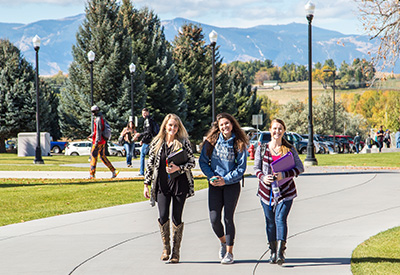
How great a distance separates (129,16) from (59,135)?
14.4 meters

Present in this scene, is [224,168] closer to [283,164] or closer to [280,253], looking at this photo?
[283,164]

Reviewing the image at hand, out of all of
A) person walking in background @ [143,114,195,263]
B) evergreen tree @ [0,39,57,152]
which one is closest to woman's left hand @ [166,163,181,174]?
person walking in background @ [143,114,195,263]

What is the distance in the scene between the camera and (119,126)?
40.7 m

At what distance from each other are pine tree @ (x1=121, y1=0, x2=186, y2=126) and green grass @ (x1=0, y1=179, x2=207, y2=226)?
2888 cm

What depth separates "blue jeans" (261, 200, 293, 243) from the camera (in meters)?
5.96

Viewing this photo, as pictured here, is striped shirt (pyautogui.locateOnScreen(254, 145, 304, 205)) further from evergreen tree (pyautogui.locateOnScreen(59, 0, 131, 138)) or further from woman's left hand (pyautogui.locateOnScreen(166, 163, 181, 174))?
evergreen tree (pyautogui.locateOnScreen(59, 0, 131, 138))

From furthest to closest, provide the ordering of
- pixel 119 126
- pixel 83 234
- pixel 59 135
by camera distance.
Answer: pixel 59 135 → pixel 119 126 → pixel 83 234

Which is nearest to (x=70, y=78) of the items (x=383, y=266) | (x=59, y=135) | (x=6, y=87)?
(x=6, y=87)

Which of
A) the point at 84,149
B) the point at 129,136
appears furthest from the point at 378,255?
the point at 84,149

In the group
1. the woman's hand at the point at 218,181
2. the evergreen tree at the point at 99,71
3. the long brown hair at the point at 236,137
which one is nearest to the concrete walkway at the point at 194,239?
the woman's hand at the point at 218,181

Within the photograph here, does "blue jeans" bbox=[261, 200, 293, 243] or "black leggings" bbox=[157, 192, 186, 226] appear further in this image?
"black leggings" bbox=[157, 192, 186, 226]

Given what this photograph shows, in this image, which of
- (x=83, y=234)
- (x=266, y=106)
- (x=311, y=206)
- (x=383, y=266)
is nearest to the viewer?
(x=383, y=266)

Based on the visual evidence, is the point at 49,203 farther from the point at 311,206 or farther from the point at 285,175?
the point at 285,175

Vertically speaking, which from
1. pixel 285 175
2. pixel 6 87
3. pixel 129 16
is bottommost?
pixel 285 175
